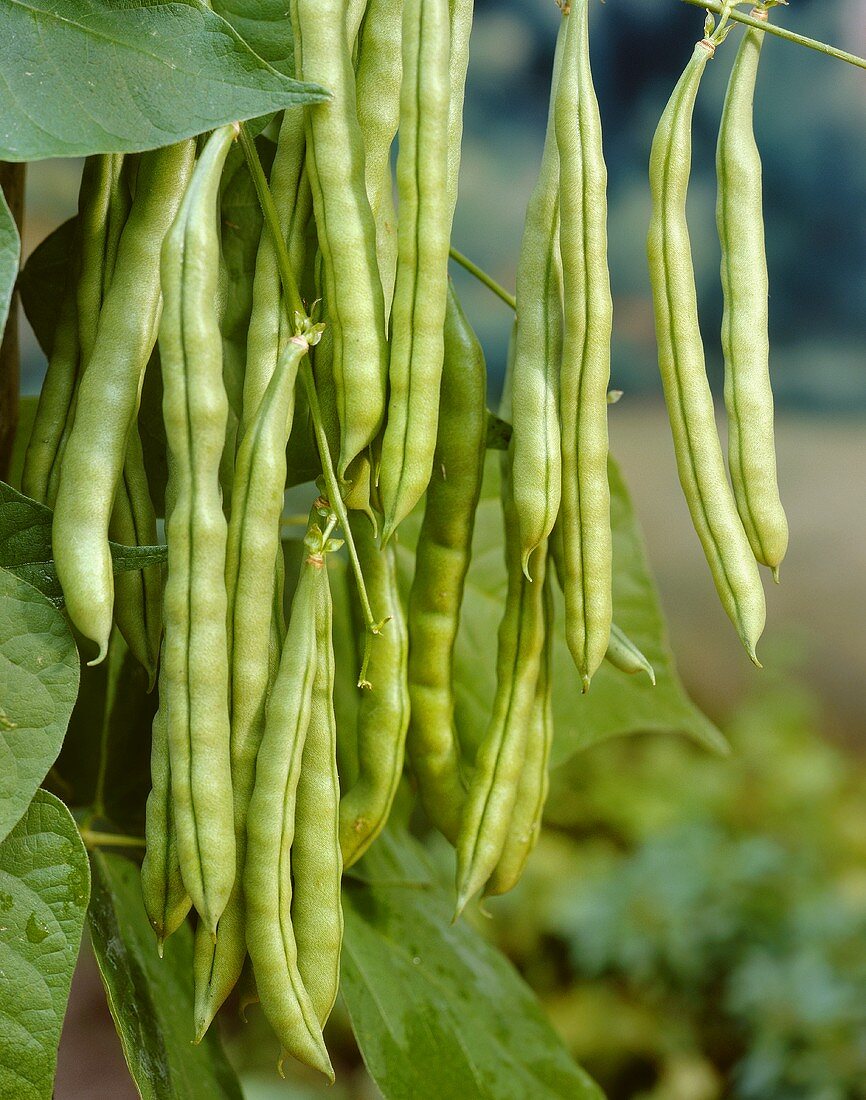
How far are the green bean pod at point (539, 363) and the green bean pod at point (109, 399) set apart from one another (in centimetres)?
19

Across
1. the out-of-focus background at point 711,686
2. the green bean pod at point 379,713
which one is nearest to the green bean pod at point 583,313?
the green bean pod at point 379,713

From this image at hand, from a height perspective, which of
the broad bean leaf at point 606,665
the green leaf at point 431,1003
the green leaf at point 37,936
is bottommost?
the green leaf at point 431,1003

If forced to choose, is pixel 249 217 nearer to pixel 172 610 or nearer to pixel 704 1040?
pixel 172 610

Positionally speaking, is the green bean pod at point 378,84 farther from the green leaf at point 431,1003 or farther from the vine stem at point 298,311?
the green leaf at point 431,1003

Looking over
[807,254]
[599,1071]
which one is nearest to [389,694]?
[599,1071]

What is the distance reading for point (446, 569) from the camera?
643 mm

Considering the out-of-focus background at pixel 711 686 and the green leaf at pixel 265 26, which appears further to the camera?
the out-of-focus background at pixel 711 686

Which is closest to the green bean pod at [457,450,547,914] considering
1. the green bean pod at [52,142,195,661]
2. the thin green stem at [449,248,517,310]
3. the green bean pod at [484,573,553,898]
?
the green bean pod at [484,573,553,898]

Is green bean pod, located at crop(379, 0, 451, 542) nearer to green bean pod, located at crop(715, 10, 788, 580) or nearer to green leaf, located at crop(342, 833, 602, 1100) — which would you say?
green bean pod, located at crop(715, 10, 788, 580)

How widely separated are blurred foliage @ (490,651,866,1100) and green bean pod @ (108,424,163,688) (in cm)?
165

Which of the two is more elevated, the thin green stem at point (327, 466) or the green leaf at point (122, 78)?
the green leaf at point (122, 78)

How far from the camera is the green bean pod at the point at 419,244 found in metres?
0.51

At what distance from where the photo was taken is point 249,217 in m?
0.60

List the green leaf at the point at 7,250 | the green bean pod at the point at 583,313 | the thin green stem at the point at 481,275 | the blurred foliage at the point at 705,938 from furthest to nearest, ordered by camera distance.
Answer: the blurred foliage at the point at 705,938
the thin green stem at the point at 481,275
the green bean pod at the point at 583,313
the green leaf at the point at 7,250
